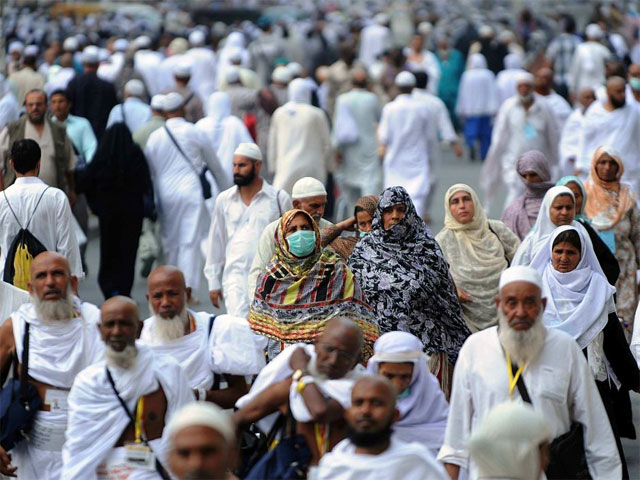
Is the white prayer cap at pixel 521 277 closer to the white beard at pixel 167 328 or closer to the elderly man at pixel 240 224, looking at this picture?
the white beard at pixel 167 328

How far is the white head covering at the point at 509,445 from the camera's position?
191 inches

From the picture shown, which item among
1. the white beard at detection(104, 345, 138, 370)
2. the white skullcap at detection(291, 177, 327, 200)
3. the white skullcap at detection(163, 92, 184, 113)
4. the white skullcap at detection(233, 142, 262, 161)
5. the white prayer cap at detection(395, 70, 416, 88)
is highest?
the white prayer cap at detection(395, 70, 416, 88)

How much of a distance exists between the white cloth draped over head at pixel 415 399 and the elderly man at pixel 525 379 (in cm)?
10

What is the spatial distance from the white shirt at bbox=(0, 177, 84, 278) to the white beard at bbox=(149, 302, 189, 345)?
242 centimetres

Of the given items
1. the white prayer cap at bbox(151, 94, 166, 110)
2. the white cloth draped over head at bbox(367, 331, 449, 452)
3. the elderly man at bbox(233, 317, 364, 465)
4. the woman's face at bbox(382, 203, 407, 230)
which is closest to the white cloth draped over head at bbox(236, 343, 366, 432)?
the elderly man at bbox(233, 317, 364, 465)

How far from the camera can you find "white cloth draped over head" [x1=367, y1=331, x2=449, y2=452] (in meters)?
5.89

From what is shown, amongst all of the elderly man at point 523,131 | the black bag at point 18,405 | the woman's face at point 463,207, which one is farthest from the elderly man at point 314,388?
the elderly man at point 523,131

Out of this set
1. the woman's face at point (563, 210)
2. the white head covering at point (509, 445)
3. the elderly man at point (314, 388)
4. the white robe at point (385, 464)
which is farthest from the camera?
the woman's face at point (563, 210)

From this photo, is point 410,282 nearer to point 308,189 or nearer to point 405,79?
point 308,189

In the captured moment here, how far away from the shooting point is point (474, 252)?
9000 millimetres

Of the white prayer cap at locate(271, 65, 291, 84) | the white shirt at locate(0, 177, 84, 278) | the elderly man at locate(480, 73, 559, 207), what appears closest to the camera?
the white shirt at locate(0, 177, 84, 278)

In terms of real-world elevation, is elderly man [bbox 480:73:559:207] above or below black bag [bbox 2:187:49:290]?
above

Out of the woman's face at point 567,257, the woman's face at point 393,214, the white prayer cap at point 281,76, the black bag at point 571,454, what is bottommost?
the black bag at point 571,454

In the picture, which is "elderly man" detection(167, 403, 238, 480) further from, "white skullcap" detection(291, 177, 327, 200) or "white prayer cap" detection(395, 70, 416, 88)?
"white prayer cap" detection(395, 70, 416, 88)
